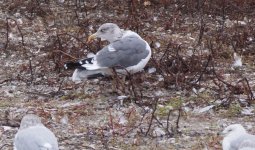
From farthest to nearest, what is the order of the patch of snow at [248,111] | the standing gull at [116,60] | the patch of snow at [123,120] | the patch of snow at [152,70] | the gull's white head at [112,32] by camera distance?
the patch of snow at [152,70] < the gull's white head at [112,32] < the standing gull at [116,60] < the patch of snow at [248,111] < the patch of snow at [123,120]

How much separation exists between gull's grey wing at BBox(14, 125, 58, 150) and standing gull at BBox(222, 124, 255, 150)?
1230 mm

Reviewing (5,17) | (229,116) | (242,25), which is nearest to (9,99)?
(229,116)

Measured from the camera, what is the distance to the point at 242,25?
28.7 feet

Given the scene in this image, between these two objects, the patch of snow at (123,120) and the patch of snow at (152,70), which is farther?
the patch of snow at (152,70)

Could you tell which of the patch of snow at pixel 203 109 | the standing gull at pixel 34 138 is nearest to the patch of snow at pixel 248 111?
the patch of snow at pixel 203 109

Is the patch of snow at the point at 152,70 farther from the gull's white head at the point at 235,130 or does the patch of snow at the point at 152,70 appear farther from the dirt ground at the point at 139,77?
the gull's white head at the point at 235,130

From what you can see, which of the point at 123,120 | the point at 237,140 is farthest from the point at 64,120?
the point at 237,140

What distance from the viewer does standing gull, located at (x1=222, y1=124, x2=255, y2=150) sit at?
181 inches

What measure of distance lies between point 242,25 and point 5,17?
3229mm

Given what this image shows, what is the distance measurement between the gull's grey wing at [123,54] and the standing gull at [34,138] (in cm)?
163

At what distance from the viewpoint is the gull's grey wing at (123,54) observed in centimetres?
650

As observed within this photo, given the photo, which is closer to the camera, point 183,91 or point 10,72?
point 183,91

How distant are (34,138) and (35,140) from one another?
3 centimetres

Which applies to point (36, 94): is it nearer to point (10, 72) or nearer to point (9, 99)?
point (9, 99)
